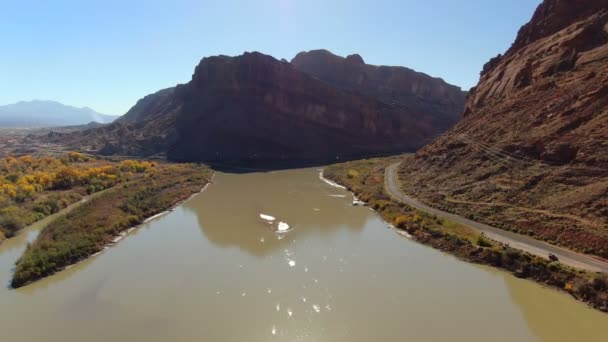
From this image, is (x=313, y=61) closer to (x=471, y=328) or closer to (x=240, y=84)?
(x=240, y=84)

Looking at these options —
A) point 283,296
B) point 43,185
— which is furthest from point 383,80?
point 283,296

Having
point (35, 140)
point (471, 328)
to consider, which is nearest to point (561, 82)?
point (471, 328)

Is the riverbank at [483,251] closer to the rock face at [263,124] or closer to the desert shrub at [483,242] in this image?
the desert shrub at [483,242]

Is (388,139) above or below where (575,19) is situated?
below

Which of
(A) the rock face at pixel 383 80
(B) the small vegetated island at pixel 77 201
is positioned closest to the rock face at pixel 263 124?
(B) the small vegetated island at pixel 77 201

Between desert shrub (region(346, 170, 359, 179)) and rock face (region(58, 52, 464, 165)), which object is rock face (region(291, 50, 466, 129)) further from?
desert shrub (region(346, 170, 359, 179))

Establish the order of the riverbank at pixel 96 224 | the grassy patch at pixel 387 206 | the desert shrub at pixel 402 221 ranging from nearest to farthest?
1. the riverbank at pixel 96 224
2. the grassy patch at pixel 387 206
3. the desert shrub at pixel 402 221

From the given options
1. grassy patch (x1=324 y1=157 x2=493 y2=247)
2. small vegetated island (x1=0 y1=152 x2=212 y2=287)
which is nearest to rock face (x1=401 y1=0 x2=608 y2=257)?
grassy patch (x1=324 y1=157 x2=493 y2=247)
